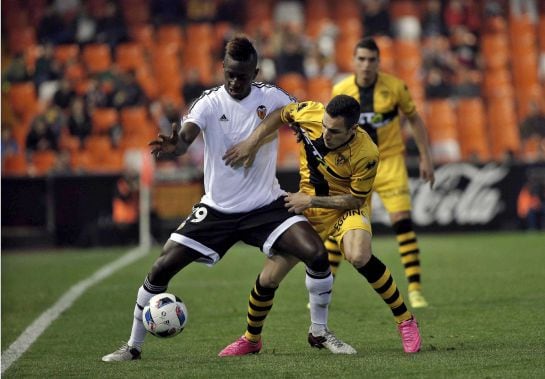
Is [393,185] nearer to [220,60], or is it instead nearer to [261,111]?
[261,111]

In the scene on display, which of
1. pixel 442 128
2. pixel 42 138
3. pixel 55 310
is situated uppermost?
pixel 442 128

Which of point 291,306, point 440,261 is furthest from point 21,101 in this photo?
point 291,306

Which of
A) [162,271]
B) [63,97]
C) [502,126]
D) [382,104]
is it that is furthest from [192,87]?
[162,271]

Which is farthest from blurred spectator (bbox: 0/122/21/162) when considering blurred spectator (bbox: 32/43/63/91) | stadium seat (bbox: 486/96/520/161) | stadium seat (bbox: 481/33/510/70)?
stadium seat (bbox: 481/33/510/70)

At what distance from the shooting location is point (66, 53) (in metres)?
24.9

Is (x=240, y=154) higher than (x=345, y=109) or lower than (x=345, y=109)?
lower

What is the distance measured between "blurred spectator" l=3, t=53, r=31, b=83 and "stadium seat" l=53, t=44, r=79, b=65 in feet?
2.41

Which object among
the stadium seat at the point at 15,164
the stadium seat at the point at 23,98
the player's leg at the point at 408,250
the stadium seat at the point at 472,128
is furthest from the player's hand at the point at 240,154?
the stadium seat at the point at 23,98

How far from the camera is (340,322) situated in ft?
31.2

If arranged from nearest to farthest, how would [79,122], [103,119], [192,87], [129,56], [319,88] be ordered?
[79,122] → [103,119] → [192,87] → [319,88] → [129,56]

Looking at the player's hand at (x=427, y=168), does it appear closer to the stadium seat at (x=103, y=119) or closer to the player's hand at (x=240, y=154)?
the player's hand at (x=240, y=154)

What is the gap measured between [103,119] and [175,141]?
16.2 metres

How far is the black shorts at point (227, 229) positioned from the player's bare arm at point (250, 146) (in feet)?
1.15

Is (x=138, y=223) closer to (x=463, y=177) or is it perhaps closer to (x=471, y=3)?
(x=463, y=177)
